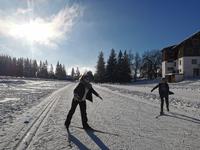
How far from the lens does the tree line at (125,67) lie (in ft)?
266

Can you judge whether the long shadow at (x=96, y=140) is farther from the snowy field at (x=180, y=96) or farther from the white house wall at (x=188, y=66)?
the white house wall at (x=188, y=66)

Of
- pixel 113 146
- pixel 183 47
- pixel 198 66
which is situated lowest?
pixel 113 146

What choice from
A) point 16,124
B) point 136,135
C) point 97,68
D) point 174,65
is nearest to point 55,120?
point 16,124

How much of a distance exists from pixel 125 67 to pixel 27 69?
93.8m

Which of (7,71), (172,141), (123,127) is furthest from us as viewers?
(7,71)

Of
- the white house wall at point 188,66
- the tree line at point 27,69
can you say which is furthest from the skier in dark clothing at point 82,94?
the tree line at point 27,69

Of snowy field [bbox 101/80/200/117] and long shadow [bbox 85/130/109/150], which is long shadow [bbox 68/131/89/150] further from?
snowy field [bbox 101/80/200/117]

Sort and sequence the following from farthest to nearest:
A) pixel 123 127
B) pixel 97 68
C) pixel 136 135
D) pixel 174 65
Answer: pixel 97 68
pixel 174 65
pixel 123 127
pixel 136 135

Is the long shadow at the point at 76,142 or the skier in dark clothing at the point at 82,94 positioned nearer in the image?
the long shadow at the point at 76,142

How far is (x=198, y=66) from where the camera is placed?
A: 60.6 meters

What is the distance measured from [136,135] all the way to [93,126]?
6.05 ft

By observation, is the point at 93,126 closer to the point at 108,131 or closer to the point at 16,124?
the point at 108,131

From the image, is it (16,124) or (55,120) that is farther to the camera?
(55,120)

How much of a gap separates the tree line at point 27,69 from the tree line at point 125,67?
208 feet
